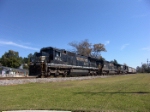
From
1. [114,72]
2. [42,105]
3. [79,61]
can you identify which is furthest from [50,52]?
[114,72]

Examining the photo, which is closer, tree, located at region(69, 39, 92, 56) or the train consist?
the train consist

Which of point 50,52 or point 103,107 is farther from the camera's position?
point 50,52

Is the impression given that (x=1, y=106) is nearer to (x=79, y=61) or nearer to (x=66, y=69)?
(x=66, y=69)

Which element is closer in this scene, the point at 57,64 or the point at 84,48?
the point at 57,64

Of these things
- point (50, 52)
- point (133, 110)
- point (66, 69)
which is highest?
point (50, 52)

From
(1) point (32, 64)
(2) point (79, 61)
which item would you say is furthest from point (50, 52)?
(2) point (79, 61)

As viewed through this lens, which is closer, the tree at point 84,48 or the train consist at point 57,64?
the train consist at point 57,64

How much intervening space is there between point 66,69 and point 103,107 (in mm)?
19094

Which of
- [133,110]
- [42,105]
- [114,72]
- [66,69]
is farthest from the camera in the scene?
[114,72]

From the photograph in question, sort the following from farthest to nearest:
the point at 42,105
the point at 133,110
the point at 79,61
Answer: the point at 79,61 < the point at 42,105 < the point at 133,110

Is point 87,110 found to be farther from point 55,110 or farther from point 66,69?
point 66,69

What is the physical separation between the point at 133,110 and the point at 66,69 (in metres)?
19.5

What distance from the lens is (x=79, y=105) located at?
5.83 m

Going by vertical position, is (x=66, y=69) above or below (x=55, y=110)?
above
